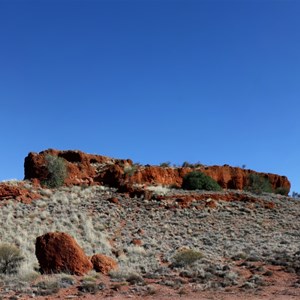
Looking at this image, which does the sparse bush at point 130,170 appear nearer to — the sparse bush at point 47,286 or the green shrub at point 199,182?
the green shrub at point 199,182

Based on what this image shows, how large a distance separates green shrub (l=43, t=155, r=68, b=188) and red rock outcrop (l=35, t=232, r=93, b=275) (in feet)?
71.5

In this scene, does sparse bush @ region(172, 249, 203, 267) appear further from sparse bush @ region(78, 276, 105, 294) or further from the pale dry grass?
sparse bush @ region(78, 276, 105, 294)

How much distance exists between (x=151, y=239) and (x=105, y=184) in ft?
53.6

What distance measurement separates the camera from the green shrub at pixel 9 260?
53.9ft

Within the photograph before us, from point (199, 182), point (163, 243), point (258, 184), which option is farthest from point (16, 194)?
point (258, 184)

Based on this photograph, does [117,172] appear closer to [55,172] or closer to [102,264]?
[55,172]

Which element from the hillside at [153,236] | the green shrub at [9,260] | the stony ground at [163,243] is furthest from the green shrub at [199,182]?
the green shrub at [9,260]

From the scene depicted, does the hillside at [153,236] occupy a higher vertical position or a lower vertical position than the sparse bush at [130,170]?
lower

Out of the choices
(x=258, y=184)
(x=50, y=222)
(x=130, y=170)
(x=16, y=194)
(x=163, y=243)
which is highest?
(x=130, y=170)

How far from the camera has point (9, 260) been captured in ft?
55.3

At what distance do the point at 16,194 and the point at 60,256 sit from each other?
58.2 ft

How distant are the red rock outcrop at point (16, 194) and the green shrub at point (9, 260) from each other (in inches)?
577

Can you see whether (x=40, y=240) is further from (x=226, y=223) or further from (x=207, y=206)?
(x=207, y=206)

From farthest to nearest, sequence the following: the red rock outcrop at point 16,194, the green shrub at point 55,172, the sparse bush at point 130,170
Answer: the sparse bush at point 130,170 → the green shrub at point 55,172 → the red rock outcrop at point 16,194
